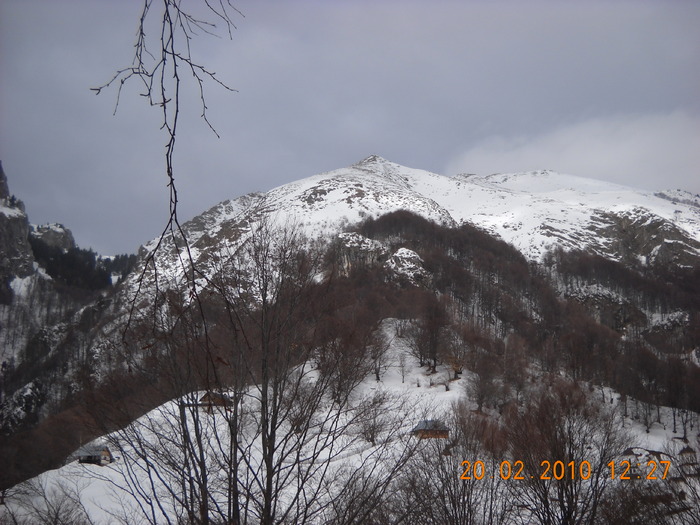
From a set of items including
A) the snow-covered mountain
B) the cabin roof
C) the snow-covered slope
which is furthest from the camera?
the snow-covered slope

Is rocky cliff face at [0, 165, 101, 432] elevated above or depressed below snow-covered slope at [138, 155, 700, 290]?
below

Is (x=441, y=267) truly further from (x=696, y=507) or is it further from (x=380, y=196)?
(x=696, y=507)

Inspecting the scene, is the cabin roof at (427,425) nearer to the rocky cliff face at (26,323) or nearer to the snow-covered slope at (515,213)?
the rocky cliff face at (26,323)

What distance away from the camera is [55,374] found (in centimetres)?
5447

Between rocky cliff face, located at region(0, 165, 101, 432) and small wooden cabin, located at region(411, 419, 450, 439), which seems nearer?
small wooden cabin, located at region(411, 419, 450, 439)

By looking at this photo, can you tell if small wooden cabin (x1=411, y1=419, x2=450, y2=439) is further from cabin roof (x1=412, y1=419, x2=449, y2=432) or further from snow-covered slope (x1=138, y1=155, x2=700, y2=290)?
snow-covered slope (x1=138, y1=155, x2=700, y2=290)

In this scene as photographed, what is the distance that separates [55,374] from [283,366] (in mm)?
61013

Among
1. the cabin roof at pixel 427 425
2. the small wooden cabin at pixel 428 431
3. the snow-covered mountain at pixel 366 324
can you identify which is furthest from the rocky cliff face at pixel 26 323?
the small wooden cabin at pixel 428 431
